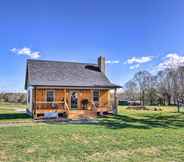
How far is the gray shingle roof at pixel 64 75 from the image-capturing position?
20484mm

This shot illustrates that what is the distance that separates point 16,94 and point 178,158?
41.4m

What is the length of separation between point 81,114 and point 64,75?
15.4 feet

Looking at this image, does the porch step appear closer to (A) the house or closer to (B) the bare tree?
(A) the house

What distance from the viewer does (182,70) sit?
38375mm

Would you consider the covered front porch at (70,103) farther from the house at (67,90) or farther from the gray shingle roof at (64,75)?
the gray shingle roof at (64,75)

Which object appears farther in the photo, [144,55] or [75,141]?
[144,55]

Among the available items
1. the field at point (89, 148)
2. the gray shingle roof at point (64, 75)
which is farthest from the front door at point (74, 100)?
the field at point (89, 148)

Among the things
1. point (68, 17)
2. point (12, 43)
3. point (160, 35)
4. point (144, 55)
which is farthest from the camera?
point (144, 55)

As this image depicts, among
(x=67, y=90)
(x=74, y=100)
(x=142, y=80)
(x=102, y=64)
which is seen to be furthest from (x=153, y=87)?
(x=67, y=90)

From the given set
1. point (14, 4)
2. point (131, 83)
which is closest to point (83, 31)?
point (14, 4)

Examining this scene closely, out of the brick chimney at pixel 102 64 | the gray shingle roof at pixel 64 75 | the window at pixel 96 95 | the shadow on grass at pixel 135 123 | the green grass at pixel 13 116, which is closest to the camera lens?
the shadow on grass at pixel 135 123

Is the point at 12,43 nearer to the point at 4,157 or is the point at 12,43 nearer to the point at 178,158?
the point at 4,157

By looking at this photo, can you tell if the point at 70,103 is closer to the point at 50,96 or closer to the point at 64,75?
the point at 50,96

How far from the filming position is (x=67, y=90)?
69.7 ft
